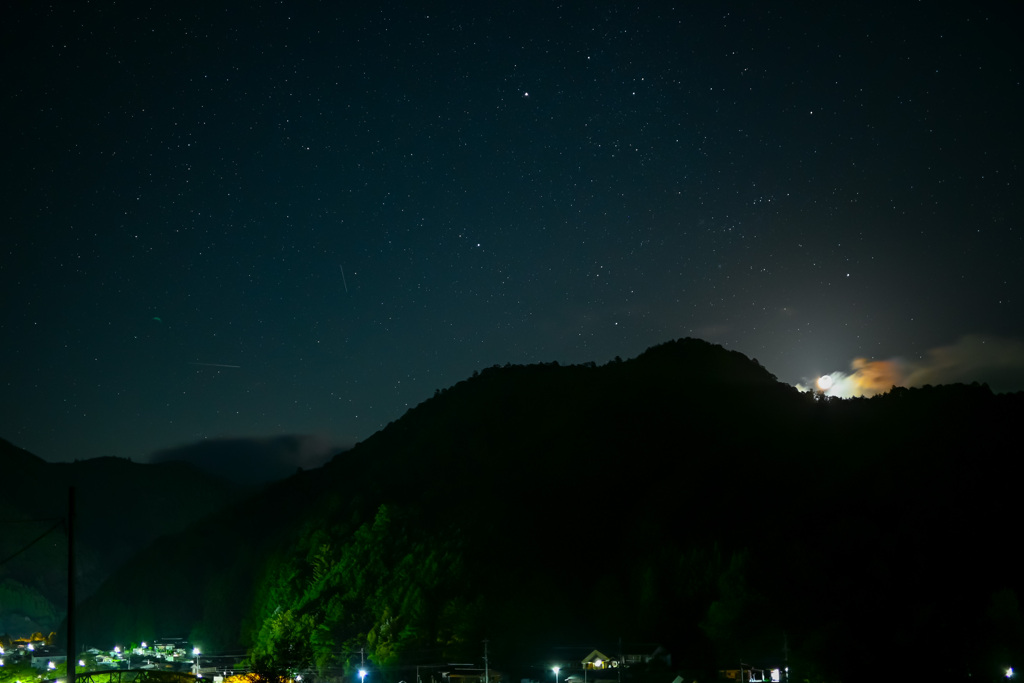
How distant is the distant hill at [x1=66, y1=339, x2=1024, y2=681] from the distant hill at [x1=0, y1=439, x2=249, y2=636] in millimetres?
15478

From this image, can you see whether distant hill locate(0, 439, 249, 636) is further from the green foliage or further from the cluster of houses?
the green foliage

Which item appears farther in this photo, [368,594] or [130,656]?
[368,594]

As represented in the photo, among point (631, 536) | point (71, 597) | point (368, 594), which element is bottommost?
point (368, 594)

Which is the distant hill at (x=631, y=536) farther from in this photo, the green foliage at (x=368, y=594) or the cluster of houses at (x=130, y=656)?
the cluster of houses at (x=130, y=656)

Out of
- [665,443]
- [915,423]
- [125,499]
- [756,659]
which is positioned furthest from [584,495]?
[125,499]

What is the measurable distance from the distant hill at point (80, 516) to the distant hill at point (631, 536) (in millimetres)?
15478

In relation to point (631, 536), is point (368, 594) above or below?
below

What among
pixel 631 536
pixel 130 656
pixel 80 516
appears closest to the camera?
pixel 130 656

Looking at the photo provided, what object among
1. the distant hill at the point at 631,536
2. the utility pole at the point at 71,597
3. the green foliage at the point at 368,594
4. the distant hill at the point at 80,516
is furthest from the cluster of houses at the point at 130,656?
the utility pole at the point at 71,597

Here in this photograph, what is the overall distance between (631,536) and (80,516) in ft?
288

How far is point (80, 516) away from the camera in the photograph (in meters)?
128

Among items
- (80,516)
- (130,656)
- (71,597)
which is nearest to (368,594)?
(130,656)

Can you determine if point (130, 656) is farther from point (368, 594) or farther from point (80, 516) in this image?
point (80, 516)

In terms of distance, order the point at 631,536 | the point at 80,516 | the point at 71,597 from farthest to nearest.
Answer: the point at 80,516 → the point at 631,536 → the point at 71,597
